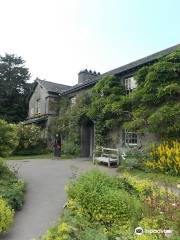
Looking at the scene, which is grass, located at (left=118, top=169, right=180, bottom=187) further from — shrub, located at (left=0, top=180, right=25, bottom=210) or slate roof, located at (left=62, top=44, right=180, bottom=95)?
slate roof, located at (left=62, top=44, right=180, bottom=95)

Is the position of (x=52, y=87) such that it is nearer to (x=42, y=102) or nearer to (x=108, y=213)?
(x=42, y=102)

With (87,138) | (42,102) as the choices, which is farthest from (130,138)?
(42,102)

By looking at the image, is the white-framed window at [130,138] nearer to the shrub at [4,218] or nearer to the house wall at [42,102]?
the house wall at [42,102]

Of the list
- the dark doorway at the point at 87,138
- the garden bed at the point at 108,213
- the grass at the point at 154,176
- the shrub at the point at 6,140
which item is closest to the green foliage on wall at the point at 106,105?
the dark doorway at the point at 87,138

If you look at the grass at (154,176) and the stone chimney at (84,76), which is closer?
the grass at (154,176)

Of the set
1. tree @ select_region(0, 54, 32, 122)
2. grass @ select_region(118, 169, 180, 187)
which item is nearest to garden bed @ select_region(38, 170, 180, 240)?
grass @ select_region(118, 169, 180, 187)

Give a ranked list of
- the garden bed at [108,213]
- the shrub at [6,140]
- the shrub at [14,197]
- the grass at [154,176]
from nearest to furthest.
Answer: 1. the garden bed at [108,213]
2. the shrub at [14,197]
3. the shrub at [6,140]
4. the grass at [154,176]

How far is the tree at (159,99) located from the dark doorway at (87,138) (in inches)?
271

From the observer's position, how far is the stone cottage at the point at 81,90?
18.9 meters

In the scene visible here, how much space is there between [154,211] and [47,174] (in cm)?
851

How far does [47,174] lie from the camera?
1423 centimetres

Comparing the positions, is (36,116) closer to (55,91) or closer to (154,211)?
(55,91)

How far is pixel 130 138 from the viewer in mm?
19172

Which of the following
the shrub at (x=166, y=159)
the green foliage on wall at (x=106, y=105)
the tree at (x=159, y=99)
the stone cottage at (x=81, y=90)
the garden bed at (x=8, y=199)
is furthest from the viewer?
the green foliage on wall at (x=106, y=105)
